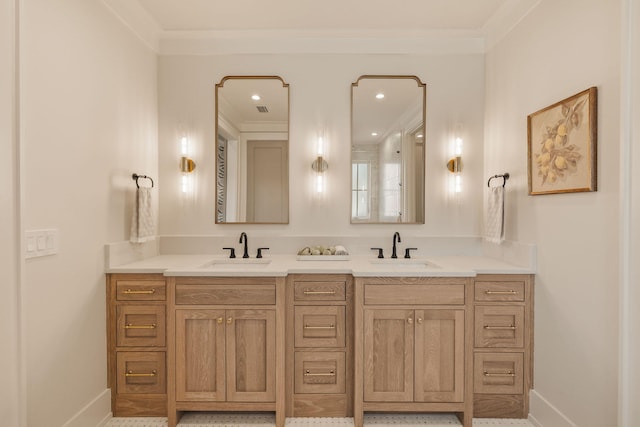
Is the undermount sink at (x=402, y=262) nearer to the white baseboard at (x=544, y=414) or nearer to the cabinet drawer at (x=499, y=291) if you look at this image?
the cabinet drawer at (x=499, y=291)

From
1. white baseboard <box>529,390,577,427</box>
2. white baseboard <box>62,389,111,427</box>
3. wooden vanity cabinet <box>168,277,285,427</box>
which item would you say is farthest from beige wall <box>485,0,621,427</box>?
white baseboard <box>62,389,111,427</box>

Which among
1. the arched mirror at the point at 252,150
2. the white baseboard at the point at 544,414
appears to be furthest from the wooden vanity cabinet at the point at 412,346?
the arched mirror at the point at 252,150

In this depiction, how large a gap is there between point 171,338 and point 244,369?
1.51ft

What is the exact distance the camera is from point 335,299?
220cm

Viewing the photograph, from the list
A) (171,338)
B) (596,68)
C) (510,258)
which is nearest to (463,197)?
(510,258)

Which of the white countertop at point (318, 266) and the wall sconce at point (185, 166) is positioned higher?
the wall sconce at point (185, 166)

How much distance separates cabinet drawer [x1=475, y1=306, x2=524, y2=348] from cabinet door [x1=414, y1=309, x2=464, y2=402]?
190 millimetres

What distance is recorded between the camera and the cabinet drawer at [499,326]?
2.20 m

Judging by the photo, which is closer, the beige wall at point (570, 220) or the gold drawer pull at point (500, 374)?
the beige wall at point (570, 220)

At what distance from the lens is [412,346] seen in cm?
212

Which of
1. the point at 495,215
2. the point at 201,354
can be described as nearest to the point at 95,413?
the point at 201,354

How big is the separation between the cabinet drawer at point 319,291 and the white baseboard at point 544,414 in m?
1.28

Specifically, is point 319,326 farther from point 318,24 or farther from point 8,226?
point 318,24

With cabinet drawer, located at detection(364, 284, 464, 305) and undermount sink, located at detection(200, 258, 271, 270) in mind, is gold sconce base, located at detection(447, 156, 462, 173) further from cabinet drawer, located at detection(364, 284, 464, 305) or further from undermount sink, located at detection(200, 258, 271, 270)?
undermount sink, located at detection(200, 258, 271, 270)
